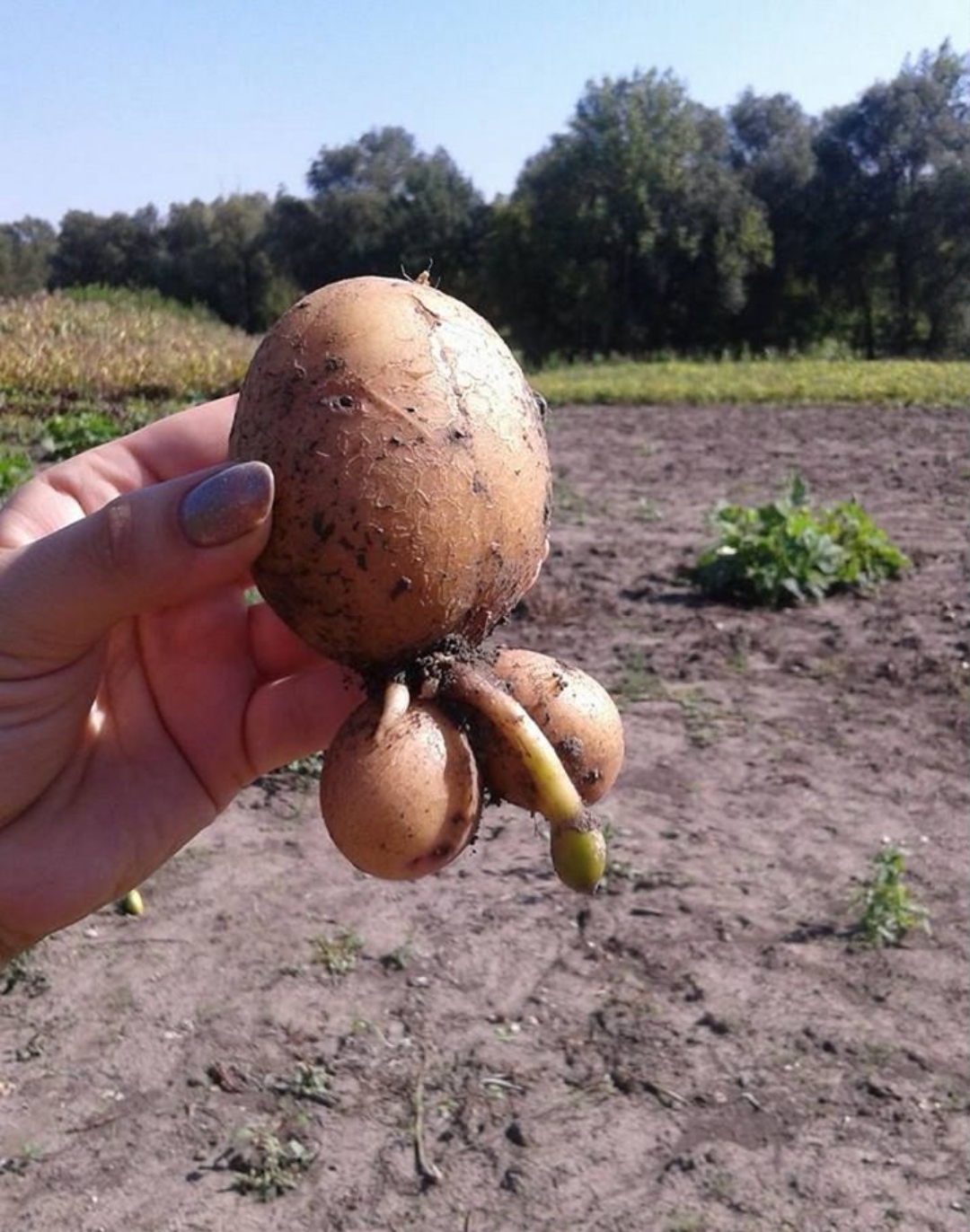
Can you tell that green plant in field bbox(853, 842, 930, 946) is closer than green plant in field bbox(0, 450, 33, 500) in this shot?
Yes

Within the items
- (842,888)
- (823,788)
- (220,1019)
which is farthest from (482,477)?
(823,788)

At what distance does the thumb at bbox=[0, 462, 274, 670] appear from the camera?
1806 mm

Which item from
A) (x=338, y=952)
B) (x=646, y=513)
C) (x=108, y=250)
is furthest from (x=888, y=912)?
(x=108, y=250)

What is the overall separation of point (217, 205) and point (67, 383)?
30806 millimetres

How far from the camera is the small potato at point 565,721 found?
6.45ft

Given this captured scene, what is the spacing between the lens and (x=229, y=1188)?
11.6 feet

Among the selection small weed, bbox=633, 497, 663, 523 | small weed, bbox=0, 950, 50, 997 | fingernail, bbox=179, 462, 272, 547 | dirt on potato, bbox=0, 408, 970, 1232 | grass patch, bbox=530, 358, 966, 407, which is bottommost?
grass patch, bbox=530, 358, 966, 407

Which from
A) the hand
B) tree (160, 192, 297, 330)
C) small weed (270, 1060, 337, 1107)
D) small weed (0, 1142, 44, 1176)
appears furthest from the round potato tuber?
tree (160, 192, 297, 330)

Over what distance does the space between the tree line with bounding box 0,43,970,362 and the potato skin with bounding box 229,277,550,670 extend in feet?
131

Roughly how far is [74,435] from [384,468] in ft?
42.8

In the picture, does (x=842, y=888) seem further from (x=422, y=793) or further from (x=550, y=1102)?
(x=422, y=793)

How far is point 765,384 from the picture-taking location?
2480cm

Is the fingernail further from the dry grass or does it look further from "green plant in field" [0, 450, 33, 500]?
the dry grass

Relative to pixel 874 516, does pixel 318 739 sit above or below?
above
